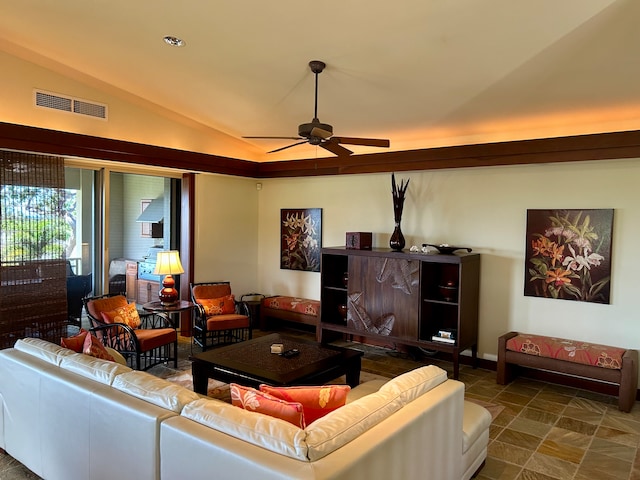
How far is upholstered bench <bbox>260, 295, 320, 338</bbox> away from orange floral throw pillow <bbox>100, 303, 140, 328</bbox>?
2.11 m

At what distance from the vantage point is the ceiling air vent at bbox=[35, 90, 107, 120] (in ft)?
15.7

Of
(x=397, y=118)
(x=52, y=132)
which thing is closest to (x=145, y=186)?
(x=52, y=132)

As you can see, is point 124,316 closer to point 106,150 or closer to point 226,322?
point 226,322

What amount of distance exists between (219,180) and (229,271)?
140 cm

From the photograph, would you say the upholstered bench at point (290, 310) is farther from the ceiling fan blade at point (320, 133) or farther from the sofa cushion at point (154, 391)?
the sofa cushion at point (154, 391)

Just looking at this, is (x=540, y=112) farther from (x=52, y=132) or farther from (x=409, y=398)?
(x=52, y=132)

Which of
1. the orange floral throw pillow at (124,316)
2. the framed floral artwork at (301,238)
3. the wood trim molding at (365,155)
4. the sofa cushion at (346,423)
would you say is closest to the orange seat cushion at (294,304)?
the framed floral artwork at (301,238)

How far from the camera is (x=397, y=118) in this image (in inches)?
201

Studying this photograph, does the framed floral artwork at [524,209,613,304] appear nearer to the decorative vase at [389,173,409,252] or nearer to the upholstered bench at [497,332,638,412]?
the upholstered bench at [497,332,638,412]

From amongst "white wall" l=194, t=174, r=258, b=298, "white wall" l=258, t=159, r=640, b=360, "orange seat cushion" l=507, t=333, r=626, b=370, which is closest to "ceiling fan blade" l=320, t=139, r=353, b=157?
"white wall" l=258, t=159, r=640, b=360

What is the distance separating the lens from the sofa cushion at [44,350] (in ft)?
9.16

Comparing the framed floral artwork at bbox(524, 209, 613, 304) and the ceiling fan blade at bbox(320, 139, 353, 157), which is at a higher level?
the ceiling fan blade at bbox(320, 139, 353, 157)

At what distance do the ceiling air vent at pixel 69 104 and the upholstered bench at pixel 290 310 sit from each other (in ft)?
10.9

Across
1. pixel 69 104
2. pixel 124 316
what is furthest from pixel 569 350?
pixel 69 104
